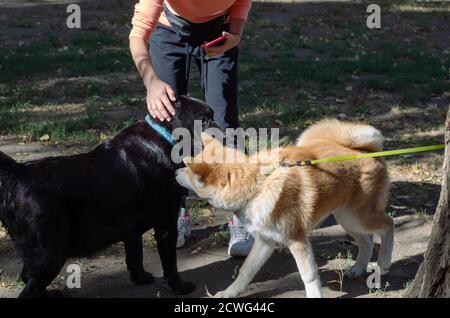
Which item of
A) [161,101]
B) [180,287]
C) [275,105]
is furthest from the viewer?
[275,105]

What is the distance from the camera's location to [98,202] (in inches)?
138

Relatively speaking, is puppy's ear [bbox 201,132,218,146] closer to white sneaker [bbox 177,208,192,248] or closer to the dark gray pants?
the dark gray pants

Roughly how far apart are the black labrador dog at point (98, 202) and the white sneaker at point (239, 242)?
0.50 metres

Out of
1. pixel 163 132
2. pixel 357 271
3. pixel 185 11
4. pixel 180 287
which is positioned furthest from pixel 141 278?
pixel 185 11

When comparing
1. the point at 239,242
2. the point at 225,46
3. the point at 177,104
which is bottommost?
the point at 239,242

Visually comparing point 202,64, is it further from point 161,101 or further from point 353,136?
point 353,136

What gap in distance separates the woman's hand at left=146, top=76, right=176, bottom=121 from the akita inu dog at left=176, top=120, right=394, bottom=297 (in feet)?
0.83

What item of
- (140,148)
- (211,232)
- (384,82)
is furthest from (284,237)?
(384,82)

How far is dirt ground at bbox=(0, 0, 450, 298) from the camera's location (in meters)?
4.13

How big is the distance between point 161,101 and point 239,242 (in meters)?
1.15

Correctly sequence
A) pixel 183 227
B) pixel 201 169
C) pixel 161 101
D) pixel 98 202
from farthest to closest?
1. pixel 183 227
2. pixel 161 101
3. pixel 98 202
4. pixel 201 169

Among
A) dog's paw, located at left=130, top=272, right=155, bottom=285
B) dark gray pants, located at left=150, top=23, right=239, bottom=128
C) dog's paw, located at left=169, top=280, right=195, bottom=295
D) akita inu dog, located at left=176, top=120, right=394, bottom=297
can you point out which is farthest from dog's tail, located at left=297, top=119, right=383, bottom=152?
dog's paw, located at left=130, top=272, right=155, bottom=285

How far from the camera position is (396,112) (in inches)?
302

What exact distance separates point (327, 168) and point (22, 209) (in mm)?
1621
